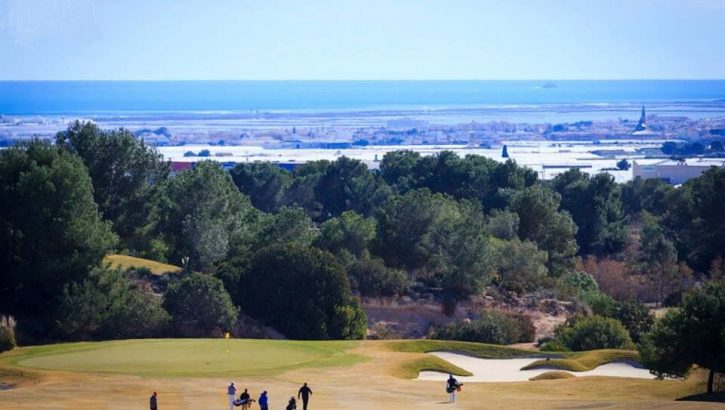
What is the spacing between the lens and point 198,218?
2349 inches

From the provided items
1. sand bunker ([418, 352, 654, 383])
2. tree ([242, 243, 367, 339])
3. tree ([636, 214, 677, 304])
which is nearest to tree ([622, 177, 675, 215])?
tree ([636, 214, 677, 304])

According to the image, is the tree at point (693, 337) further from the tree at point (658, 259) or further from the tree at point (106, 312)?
the tree at point (658, 259)

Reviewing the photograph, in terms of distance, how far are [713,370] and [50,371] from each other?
1885 centimetres

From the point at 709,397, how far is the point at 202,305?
2273 centimetres

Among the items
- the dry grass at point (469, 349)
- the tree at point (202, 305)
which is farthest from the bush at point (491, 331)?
the tree at point (202, 305)

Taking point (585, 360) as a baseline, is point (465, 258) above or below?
above

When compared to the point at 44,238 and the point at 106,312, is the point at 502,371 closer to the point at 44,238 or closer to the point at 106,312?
the point at 106,312

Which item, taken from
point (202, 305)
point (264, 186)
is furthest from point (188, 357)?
point (264, 186)

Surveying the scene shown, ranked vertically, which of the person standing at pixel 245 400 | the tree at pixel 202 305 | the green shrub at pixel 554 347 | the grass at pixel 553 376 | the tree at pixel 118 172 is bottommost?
the green shrub at pixel 554 347

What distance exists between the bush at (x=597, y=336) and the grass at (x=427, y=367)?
7475 millimetres

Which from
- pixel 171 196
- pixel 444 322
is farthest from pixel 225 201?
pixel 444 322

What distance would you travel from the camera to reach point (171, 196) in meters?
62.1

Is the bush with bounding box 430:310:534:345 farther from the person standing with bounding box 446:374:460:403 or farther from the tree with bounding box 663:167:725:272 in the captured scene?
the tree with bounding box 663:167:725:272

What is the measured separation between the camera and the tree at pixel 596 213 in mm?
84000
